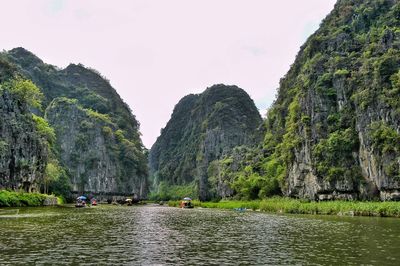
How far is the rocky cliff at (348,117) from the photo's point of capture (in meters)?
65.9

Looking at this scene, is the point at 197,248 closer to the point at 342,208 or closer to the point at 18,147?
the point at 342,208

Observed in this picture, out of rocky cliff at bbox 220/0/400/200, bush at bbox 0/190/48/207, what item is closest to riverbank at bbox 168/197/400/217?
rocky cliff at bbox 220/0/400/200

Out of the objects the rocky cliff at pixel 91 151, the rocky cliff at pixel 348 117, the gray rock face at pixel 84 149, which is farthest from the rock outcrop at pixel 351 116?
the rocky cliff at pixel 91 151

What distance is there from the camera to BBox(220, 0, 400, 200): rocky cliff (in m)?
Answer: 65.9

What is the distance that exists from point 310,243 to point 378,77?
53060 millimetres

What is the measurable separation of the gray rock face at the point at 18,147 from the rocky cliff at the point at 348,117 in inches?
2005

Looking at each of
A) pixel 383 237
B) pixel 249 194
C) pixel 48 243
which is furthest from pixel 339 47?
pixel 48 243

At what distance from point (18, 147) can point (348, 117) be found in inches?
2441

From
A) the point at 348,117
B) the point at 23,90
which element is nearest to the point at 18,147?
the point at 23,90

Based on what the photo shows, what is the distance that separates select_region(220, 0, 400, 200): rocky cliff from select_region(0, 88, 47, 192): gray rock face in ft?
167

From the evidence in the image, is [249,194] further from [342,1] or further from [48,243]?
[48,243]

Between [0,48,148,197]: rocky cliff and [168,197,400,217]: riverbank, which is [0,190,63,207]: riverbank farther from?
[0,48,148,197]: rocky cliff

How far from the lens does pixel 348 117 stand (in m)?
77.6

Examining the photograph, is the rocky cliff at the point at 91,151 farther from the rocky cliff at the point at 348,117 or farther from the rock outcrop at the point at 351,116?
the rock outcrop at the point at 351,116
